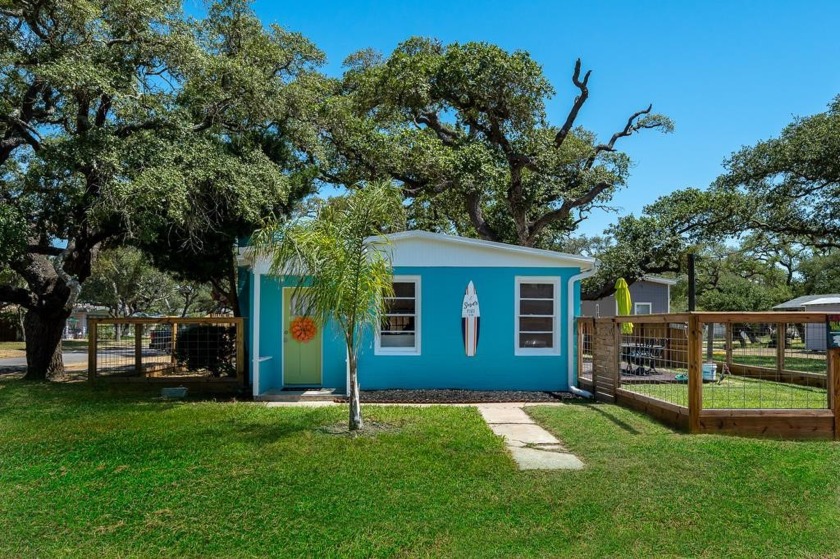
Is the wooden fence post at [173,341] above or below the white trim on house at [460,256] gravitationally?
below

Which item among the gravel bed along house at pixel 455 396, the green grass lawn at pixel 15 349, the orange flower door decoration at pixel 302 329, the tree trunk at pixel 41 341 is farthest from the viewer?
the green grass lawn at pixel 15 349

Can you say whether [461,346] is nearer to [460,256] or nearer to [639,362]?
[460,256]

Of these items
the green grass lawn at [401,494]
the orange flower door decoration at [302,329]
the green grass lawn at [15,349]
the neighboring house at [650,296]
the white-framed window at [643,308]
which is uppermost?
the neighboring house at [650,296]

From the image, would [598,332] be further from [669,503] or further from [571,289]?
[669,503]

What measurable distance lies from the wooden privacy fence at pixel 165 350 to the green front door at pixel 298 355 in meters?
1.24

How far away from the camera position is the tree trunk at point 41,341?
518 inches

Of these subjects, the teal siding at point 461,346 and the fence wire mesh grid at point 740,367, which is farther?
the teal siding at point 461,346

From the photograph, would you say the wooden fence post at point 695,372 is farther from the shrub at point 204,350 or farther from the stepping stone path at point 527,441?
the shrub at point 204,350

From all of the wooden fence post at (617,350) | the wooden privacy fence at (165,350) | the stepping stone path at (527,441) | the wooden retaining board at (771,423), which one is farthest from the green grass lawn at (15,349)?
the wooden retaining board at (771,423)

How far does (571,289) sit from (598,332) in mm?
950

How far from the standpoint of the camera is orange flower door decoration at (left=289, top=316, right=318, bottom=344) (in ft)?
35.7

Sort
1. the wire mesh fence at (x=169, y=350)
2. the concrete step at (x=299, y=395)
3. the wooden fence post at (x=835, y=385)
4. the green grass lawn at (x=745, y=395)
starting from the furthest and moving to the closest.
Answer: the wire mesh fence at (x=169, y=350) → the concrete step at (x=299, y=395) → the green grass lawn at (x=745, y=395) → the wooden fence post at (x=835, y=385)

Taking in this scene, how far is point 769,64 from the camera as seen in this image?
529 inches

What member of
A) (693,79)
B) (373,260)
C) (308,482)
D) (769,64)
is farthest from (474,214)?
(308,482)
